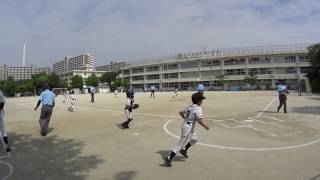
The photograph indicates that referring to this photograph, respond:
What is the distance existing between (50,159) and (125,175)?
8.00ft

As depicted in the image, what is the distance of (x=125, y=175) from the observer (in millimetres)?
6859

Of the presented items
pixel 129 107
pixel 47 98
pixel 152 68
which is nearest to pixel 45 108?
pixel 47 98

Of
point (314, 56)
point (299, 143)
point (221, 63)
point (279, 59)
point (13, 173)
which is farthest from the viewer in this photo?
point (221, 63)

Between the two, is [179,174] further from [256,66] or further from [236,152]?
[256,66]

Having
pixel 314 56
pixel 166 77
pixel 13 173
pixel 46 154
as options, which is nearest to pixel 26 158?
pixel 46 154

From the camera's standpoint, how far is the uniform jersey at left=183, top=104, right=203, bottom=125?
755 cm

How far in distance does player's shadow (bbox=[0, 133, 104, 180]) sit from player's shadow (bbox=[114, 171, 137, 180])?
63 cm

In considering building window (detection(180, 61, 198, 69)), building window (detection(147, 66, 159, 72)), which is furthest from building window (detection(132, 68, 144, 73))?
building window (detection(180, 61, 198, 69))

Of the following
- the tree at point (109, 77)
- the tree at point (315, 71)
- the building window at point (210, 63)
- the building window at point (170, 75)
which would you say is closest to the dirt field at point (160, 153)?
the tree at point (315, 71)

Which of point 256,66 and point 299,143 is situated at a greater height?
point 256,66

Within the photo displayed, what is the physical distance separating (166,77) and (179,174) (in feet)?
364

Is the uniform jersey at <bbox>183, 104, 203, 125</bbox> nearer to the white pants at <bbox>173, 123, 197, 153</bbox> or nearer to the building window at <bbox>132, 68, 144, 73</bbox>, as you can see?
the white pants at <bbox>173, 123, 197, 153</bbox>

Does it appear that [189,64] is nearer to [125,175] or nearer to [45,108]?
[45,108]

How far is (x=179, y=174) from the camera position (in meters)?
6.87
